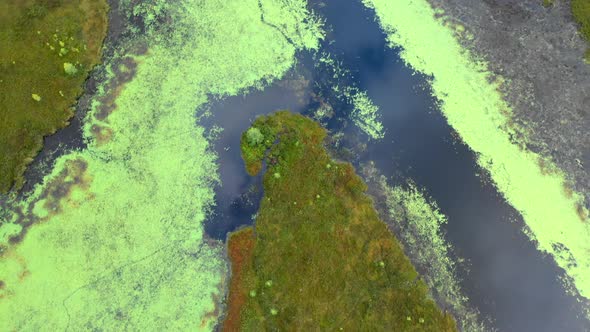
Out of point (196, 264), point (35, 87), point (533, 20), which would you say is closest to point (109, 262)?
point (196, 264)

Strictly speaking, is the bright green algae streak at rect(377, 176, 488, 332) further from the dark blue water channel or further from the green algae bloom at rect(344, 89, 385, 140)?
the green algae bloom at rect(344, 89, 385, 140)

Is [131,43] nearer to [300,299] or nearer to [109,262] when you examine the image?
[109,262]

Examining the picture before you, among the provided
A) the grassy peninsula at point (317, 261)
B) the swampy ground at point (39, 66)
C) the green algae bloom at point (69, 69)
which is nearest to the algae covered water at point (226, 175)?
the grassy peninsula at point (317, 261)

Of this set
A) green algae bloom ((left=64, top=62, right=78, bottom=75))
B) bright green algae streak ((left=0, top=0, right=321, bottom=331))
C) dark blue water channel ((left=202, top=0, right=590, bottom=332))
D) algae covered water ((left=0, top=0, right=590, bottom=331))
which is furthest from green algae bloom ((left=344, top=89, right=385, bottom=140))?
green algae bloom ((left=64, top=62, right=78, bottom=75))

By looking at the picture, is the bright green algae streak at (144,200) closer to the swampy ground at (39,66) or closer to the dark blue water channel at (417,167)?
the dark blue water channel at (417,167)

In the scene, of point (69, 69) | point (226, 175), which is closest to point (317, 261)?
point (226, 175)

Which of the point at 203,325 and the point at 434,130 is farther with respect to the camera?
the point at 434,130
